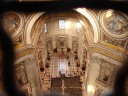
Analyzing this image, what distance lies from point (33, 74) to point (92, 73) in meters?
4.22

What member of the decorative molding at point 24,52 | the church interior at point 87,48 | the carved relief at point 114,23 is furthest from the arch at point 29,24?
the carved relief at point 114,23

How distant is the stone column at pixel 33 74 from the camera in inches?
632

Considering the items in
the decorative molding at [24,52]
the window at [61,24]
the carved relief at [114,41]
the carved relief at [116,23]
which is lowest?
the decorative molding at [24,52]

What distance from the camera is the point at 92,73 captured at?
16062 mm

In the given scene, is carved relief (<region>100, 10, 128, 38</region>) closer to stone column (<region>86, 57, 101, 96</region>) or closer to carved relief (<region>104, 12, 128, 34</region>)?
carved relief (<region>104, 12, 128, 34</region>)

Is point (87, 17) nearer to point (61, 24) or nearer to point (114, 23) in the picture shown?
point (114, 23)

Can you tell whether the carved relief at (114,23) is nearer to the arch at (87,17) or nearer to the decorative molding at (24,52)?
the arch at (87,17)

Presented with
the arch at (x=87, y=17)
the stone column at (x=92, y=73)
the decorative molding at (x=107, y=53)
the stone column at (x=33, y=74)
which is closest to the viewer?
the decorative molding at (x=107, y=53)

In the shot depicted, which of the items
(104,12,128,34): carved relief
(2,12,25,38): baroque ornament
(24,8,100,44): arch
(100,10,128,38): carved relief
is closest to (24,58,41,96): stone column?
(24,8,100,44): arch

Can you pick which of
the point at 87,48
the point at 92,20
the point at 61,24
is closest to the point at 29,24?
the point at 92,20

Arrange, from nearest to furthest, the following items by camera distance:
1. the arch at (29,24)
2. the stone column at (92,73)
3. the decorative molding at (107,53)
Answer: the decorative molding at (107,53) < the arch at (29,24) < the stone column at (92,73)

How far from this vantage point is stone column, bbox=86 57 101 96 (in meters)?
15.5

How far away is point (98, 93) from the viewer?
16344mm

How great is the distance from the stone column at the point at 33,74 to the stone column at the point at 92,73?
3.81 meters
